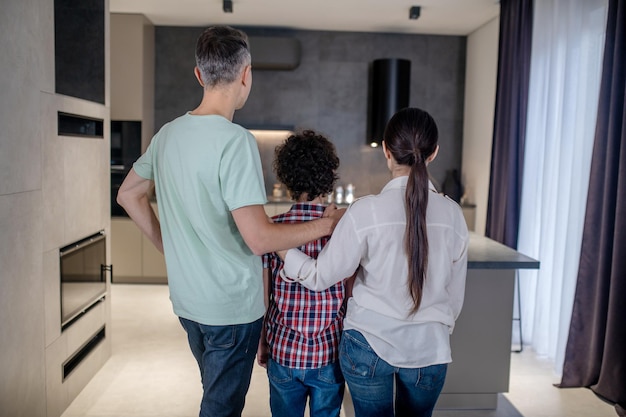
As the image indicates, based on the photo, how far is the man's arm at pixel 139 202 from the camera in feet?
5.46

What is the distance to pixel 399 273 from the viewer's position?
1.48m

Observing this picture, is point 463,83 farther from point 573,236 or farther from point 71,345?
point 71,345

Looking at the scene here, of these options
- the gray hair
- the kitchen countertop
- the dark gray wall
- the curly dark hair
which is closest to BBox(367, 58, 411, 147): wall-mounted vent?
the dark gray wall

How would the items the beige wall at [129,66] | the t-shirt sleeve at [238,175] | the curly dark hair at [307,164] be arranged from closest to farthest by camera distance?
the t-shirt sleeve at [238,175]
the curly dark hair at [307,164]
the beige wall at [129,66]

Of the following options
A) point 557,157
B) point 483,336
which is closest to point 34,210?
point 483,336

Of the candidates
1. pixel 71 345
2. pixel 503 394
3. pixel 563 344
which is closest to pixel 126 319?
pixel 71 345

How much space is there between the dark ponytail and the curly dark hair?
183 mm

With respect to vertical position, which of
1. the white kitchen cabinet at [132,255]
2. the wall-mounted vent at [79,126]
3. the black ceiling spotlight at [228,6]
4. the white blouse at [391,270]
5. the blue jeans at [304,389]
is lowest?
the white kitchen cabinet at [132,255]

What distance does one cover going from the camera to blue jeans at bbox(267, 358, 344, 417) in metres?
1.69

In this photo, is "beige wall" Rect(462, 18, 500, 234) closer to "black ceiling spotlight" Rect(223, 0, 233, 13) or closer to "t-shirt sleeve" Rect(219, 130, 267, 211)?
"black ceiling spotlight" Rect(223, 0, 233, 13)

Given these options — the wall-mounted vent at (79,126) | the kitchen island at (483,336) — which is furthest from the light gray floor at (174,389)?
the wall-mounted vent at (79,126)

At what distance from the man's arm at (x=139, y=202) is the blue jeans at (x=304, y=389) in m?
0.51

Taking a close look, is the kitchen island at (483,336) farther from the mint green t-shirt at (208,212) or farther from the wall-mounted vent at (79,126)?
the wall-mounted vent at (79,126)

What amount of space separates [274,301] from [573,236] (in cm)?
235
